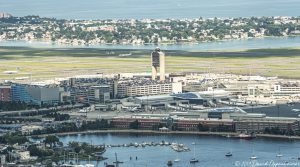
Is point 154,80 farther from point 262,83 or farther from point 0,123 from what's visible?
point 0,123

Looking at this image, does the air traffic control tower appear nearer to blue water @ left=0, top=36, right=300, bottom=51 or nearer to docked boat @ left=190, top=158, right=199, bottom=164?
docked boat @ left=190, top=158, right=199, bottom=164

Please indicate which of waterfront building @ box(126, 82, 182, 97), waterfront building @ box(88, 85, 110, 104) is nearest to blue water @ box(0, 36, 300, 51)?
waterfront building @ box(126, 82, 182, 97)

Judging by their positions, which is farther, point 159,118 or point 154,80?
point 154,80

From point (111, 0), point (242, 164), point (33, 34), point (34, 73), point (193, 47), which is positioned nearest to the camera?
point (242, 164)

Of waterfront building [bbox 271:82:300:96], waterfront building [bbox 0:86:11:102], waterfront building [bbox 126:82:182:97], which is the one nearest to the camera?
waterfront building [bbox 271:82:300:96]

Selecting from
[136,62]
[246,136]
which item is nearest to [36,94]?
[246,136]

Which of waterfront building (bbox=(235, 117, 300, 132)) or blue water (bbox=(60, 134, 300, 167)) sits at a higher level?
waterfront building (bbox=(235, 117, 300, 132))

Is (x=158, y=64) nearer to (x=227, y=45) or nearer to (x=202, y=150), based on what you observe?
(x=202, y=150)

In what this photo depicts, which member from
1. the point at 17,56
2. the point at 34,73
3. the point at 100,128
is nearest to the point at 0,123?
the point at 100,128
